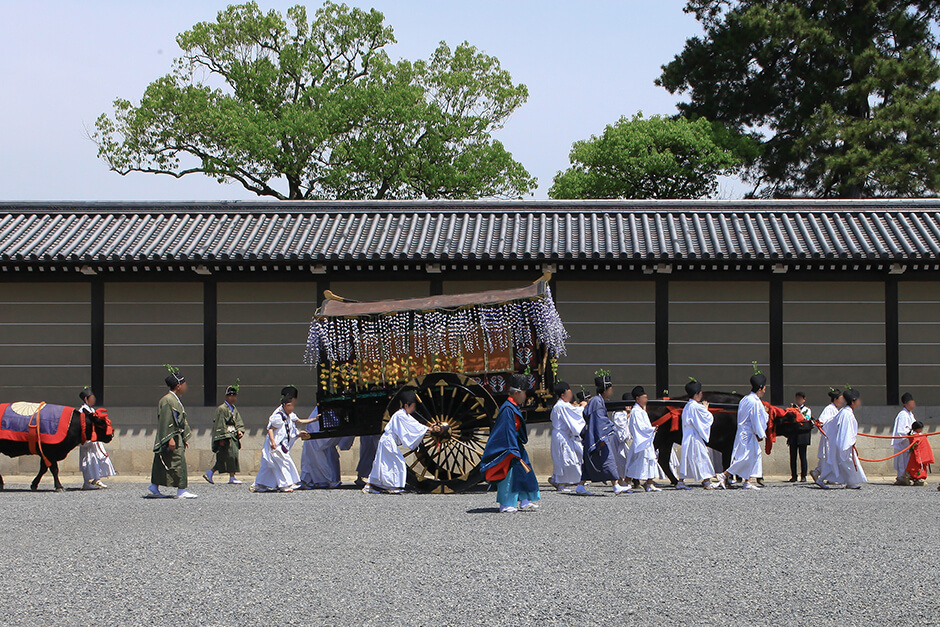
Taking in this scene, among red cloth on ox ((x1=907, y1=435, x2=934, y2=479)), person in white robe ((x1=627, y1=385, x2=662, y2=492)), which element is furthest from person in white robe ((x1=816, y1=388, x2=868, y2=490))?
person in white robe ((x1=627, y1=385, x2=662, y2=492))

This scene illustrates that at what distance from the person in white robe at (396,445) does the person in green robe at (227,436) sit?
2.44 m

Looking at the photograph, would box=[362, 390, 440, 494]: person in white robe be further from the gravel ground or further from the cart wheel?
the gravel ground

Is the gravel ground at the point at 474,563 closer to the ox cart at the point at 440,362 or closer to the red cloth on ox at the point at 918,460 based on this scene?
the ox cart at the point at 440,362

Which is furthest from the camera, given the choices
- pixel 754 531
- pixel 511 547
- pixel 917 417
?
pixel 917 417

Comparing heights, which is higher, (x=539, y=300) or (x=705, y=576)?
(x=539, y=300)

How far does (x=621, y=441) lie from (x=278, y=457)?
430cm

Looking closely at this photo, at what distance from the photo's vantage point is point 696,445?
11.4 metres

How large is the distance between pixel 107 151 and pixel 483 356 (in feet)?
69.4

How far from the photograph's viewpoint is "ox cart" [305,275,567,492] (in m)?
10.7

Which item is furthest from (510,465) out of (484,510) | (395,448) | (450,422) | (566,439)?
(395,448)

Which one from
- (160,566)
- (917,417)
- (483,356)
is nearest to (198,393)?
(483,356)

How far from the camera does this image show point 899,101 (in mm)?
25531

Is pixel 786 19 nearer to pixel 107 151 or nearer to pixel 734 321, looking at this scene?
pixel 734 321

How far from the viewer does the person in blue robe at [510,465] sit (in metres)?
9.00
